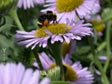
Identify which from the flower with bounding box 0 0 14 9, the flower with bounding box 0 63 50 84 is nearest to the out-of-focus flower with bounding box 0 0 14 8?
the flower with bounding box 0 0 14 9

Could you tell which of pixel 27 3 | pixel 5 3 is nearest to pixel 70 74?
pixel 5 3

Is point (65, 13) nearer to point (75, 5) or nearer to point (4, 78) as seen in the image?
point (75, 5)

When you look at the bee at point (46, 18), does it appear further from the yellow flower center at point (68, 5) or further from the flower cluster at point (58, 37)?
the yellow flower center at point (68, 5)

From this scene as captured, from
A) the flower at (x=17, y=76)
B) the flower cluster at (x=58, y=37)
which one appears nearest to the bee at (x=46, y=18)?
the flower cluster at (x=58, y=37)

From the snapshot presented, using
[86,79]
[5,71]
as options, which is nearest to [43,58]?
[86,79]

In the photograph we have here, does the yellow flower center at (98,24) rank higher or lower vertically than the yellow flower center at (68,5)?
lower

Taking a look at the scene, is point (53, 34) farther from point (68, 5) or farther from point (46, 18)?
point (68, 5)
